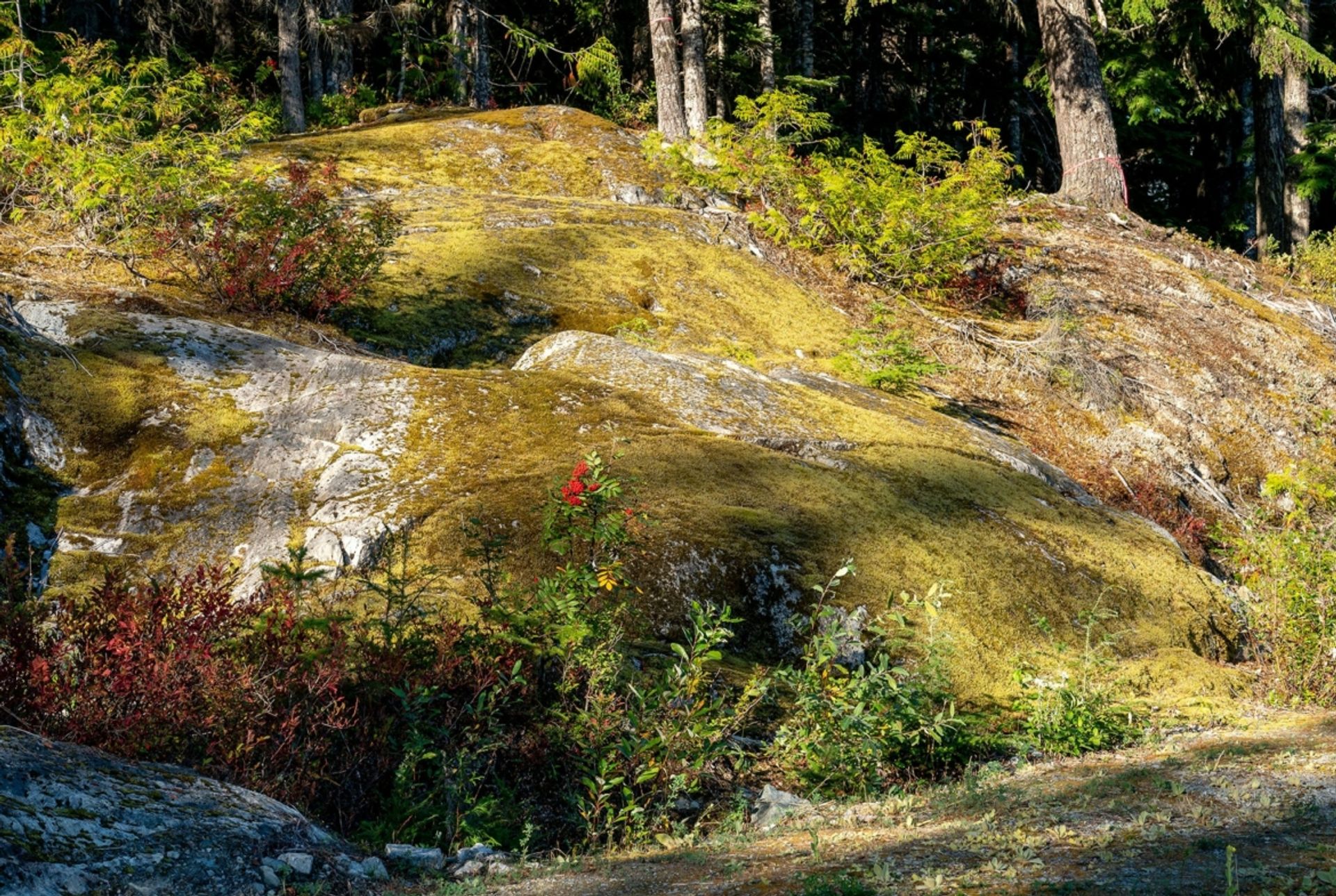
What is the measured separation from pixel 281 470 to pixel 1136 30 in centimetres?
2389

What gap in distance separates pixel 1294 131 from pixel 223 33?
27635mm

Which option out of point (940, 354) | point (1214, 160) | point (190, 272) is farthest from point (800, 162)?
point (1214, 160)

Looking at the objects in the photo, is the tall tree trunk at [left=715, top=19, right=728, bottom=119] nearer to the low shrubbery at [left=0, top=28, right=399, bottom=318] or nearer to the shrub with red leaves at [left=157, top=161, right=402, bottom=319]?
the shrub with red leaves at [left=157, top=161, right=402, bottom=319]

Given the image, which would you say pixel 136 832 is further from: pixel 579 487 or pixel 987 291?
pixel 987 291

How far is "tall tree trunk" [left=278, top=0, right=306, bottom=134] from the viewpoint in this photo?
1988 cm

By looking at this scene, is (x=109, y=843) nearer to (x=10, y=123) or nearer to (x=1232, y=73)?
(x=10, y=123)

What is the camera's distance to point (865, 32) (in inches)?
1174

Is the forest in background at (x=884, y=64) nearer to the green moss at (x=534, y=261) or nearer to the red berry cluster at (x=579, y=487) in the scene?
the green moss at (x=534, y=261)

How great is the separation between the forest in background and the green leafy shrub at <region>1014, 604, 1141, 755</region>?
13525mm

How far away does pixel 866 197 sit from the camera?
1231cm

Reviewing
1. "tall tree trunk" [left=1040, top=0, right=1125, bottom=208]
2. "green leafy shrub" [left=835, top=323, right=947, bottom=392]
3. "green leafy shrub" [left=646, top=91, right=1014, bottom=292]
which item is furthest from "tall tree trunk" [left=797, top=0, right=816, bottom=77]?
"green leafy shrub" [left=835, top=323, right=947, bottom=392]

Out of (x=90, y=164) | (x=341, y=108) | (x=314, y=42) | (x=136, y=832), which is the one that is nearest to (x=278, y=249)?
(x=90, y=164)

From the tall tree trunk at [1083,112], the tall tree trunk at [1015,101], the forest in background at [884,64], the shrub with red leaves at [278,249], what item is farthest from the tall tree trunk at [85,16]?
the tall tree trunk at [1015,101]

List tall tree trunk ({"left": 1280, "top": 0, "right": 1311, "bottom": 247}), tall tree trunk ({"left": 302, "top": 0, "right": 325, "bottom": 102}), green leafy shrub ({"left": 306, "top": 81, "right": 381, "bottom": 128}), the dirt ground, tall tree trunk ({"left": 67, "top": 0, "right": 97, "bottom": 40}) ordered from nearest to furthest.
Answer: the dirt ground, green leafy shrub ({"left": 306, "top": 81, "right": 381, "bottom": 128}), tall tree trunk ({"left": 302, "top": 0, "right": 325, "bottom": 102}), tall tree trunk ({"left": 1280, "top": 0, "right": 1311, "bottom": 247}), tall tree trunk ({"left": 67, "top": 0, "right": 97, "bottom": 40})
